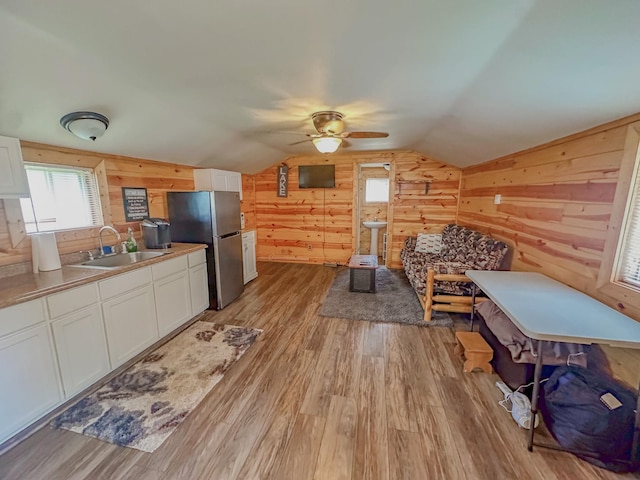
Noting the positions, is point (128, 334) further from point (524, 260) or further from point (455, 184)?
point (455, 184)

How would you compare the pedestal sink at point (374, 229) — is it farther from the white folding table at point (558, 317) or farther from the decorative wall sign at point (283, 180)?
the white folding table at point (558, 317)

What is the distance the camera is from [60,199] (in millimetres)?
2477

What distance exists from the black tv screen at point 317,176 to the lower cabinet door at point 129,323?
3600 millimetres

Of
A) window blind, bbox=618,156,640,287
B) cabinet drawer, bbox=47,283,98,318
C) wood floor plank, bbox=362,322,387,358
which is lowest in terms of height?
wood floor plank, bbox=362,322,387,358

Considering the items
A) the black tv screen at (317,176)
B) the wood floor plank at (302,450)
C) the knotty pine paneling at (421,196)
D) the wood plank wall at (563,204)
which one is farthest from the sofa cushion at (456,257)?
the wood floor plank at (302,450)

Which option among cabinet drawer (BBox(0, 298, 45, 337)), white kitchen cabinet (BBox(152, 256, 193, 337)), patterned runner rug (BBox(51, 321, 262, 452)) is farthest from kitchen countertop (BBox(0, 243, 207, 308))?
patterned runner rug (BBox(51, 321, 262, 452))

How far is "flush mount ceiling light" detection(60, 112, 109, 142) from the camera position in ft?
6.63

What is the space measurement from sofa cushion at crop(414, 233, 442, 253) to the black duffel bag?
309 centimetres

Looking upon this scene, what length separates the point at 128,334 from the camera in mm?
2297

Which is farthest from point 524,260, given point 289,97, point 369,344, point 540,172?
point 289,97

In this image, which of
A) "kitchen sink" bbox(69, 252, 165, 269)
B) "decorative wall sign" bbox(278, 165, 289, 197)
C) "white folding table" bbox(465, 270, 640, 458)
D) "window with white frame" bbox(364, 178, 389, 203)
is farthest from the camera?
"window with white frame" bbox(364, 178, 389, 203)

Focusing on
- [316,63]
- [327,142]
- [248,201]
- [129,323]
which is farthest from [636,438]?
[248,201]

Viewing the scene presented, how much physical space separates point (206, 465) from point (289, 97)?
260 cm

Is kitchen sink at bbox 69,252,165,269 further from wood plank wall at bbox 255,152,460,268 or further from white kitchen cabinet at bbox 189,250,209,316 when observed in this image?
wood plank wall at bbox 255,152,460,268
